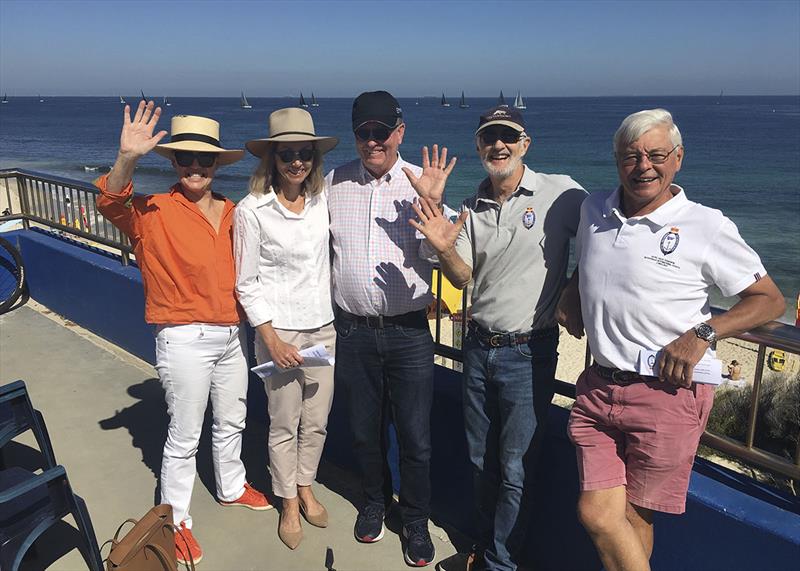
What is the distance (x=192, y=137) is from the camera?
10.3 feet

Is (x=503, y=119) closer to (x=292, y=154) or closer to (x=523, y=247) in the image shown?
(x=523, y=247)

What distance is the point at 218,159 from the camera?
3.29 m

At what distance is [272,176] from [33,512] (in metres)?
1.72

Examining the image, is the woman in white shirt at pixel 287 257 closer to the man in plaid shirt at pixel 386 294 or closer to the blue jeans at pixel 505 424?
the man in plaid shirt at pixel 386 294

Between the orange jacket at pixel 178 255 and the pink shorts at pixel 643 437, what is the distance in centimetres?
179

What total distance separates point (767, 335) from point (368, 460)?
1.98 m

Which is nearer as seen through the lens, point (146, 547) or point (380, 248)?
point (146, 547)

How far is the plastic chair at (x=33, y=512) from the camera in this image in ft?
8.46

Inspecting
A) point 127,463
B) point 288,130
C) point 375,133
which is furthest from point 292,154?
point 127,463

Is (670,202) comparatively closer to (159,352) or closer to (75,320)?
(159,352)

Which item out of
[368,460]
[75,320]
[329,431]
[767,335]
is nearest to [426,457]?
[368,460]

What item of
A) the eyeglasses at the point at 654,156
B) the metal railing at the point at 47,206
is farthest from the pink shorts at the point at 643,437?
the metal railing at the point at 47,206

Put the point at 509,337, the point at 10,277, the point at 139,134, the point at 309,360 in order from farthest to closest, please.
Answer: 1. the point at 10,277
2. the point at 309,360
3. the point at 139,134
4. the point at 509,337

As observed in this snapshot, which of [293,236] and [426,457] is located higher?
Result: [293,236]
